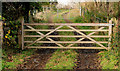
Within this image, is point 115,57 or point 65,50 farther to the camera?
point 65,50

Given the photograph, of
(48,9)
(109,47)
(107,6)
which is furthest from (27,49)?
(48,9)

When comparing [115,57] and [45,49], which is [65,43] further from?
[115,57]

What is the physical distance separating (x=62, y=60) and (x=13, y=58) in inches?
86.6

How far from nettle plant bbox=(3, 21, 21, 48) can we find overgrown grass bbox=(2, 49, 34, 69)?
0.39 m

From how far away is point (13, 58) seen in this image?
7.36 metres

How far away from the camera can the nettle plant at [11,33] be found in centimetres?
781

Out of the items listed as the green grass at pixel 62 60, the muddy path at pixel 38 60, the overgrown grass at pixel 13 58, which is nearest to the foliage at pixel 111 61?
the green grass at pixel 62 60

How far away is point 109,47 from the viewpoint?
26.9ft

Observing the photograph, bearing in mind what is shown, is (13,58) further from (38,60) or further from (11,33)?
(11,33)

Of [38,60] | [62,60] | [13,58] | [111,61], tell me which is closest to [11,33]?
[13,58]

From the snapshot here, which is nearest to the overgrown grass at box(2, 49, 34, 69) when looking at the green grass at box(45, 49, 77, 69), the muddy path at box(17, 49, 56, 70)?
the muddy path at box(17, 49, 56, 70)

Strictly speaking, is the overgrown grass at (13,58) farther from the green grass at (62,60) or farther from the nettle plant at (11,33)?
the green grass at (62,60)

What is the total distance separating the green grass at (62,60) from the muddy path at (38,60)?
1.03 ft

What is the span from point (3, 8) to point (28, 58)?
259cm
